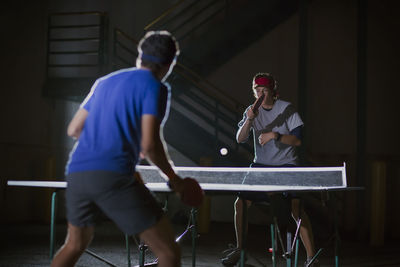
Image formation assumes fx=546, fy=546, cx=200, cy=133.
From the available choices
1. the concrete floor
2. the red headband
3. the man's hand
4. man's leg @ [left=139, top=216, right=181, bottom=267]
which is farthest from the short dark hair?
the concrete floor

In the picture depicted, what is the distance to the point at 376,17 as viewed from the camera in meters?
9.58

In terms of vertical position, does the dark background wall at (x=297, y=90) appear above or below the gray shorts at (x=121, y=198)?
above

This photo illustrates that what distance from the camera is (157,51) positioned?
2.68 metres

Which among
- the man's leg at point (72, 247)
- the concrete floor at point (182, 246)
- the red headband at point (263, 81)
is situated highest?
the red headband at point (263, 81)

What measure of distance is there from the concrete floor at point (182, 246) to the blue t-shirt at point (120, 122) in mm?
3319

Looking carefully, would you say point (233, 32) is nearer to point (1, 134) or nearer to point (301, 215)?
point (1, 134)

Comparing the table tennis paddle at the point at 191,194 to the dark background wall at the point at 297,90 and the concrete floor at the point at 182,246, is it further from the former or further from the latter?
the dark background wall at the point at 297,90

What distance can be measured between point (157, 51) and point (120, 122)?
0.40 meters

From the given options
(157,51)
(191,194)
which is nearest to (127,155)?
(191,194)

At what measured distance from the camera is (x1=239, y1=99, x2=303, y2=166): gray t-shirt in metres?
5.06

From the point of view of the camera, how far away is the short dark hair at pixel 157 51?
268 cm

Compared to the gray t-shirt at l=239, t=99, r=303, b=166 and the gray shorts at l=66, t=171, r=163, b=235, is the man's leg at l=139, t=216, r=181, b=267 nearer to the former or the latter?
the gray shorts at l=66, t=171, r=163, b=235

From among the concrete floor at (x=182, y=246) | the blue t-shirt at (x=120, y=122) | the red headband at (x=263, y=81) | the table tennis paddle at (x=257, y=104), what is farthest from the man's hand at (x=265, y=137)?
A: the blue t-shirt at (x=120, y=122)

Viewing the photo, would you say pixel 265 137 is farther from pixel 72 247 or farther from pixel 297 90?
pixel 297 90
